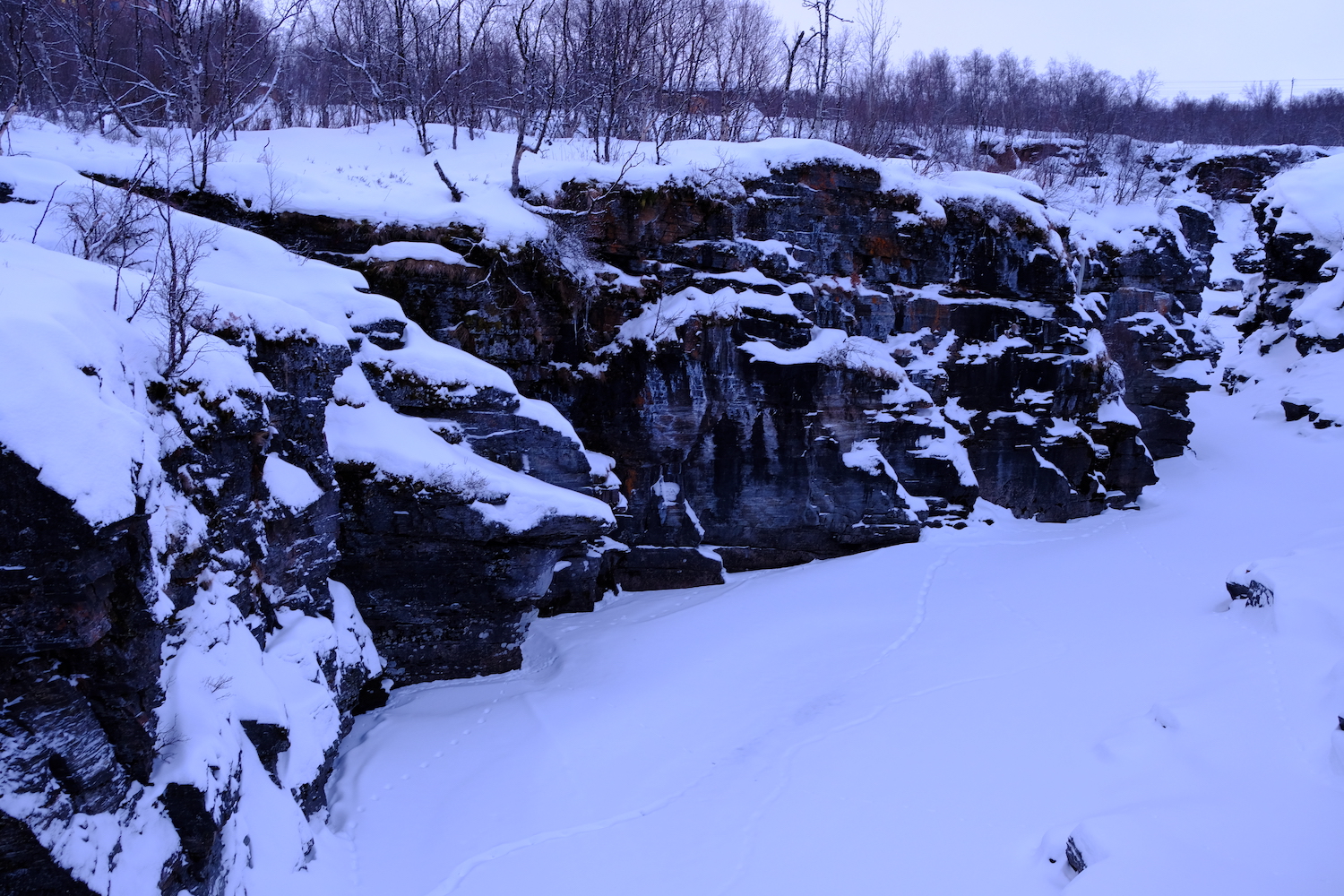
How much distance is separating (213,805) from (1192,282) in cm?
2745

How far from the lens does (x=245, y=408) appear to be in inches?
316

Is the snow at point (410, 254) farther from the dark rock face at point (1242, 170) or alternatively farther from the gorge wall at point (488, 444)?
the dark rock face at point (1242, 170)

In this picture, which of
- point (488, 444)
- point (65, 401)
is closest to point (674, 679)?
point (488, 444)

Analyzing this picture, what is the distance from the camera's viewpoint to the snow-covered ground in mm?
6945

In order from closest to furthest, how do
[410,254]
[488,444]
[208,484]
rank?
[208,484]
[488,444]
[410,254]

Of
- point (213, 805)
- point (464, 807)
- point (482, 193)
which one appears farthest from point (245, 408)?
point (482, 193)

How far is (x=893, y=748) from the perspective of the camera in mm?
9164

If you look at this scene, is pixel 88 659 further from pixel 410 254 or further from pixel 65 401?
pixel 410 254

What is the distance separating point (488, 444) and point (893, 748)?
753 centimetres

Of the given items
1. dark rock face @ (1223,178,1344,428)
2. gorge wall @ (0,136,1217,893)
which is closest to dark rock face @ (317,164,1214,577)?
gorge wall @ (0,136,1217,893)

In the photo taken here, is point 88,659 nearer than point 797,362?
Yes

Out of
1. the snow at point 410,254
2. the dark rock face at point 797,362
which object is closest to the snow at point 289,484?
the dark rock face at point 797,362

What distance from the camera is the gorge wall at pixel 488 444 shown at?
5371 millimetres

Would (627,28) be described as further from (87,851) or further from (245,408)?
(87,851)
